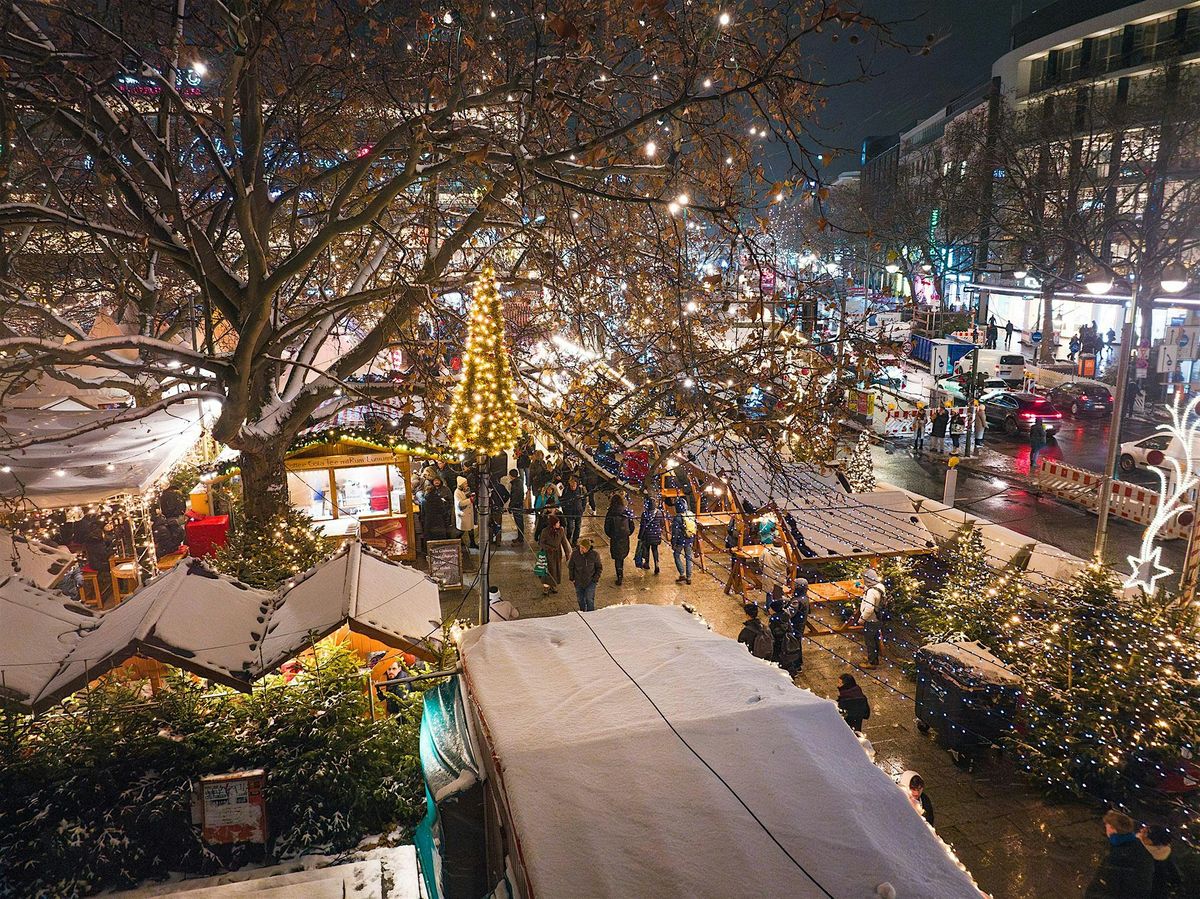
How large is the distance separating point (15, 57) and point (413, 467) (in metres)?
8.78

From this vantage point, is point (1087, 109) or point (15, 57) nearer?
point (15, 57)

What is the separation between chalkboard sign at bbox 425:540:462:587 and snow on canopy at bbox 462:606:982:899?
7551 millimetres

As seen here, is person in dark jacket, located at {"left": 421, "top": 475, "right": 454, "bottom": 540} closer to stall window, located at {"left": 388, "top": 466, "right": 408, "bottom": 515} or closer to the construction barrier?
stall window, located at {"left": 388, "top": 466, "right": 408, "bottom": 515}

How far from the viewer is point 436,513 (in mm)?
14523

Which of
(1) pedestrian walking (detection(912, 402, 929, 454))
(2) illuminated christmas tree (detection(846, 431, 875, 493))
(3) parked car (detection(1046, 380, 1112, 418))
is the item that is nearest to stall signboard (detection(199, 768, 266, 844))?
(2) illuminated christmas tree (detection(846, 431, 875, 493))

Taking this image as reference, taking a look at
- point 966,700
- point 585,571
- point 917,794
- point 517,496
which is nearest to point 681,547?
point 585,571

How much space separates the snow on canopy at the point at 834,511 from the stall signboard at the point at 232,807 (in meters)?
6.61

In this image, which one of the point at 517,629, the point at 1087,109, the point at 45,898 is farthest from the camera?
the point at 1087,109

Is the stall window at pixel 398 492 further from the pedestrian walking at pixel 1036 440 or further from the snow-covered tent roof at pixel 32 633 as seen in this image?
the pedestrian walking at pixel 1036 440

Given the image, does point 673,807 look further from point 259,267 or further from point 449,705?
point 259,267

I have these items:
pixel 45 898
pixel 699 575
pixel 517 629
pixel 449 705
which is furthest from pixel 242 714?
pixel 699 575

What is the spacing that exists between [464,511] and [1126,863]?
36.4 feet

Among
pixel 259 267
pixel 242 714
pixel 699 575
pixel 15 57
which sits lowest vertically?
pixel 699 575

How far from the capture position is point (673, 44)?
823 centimetres
